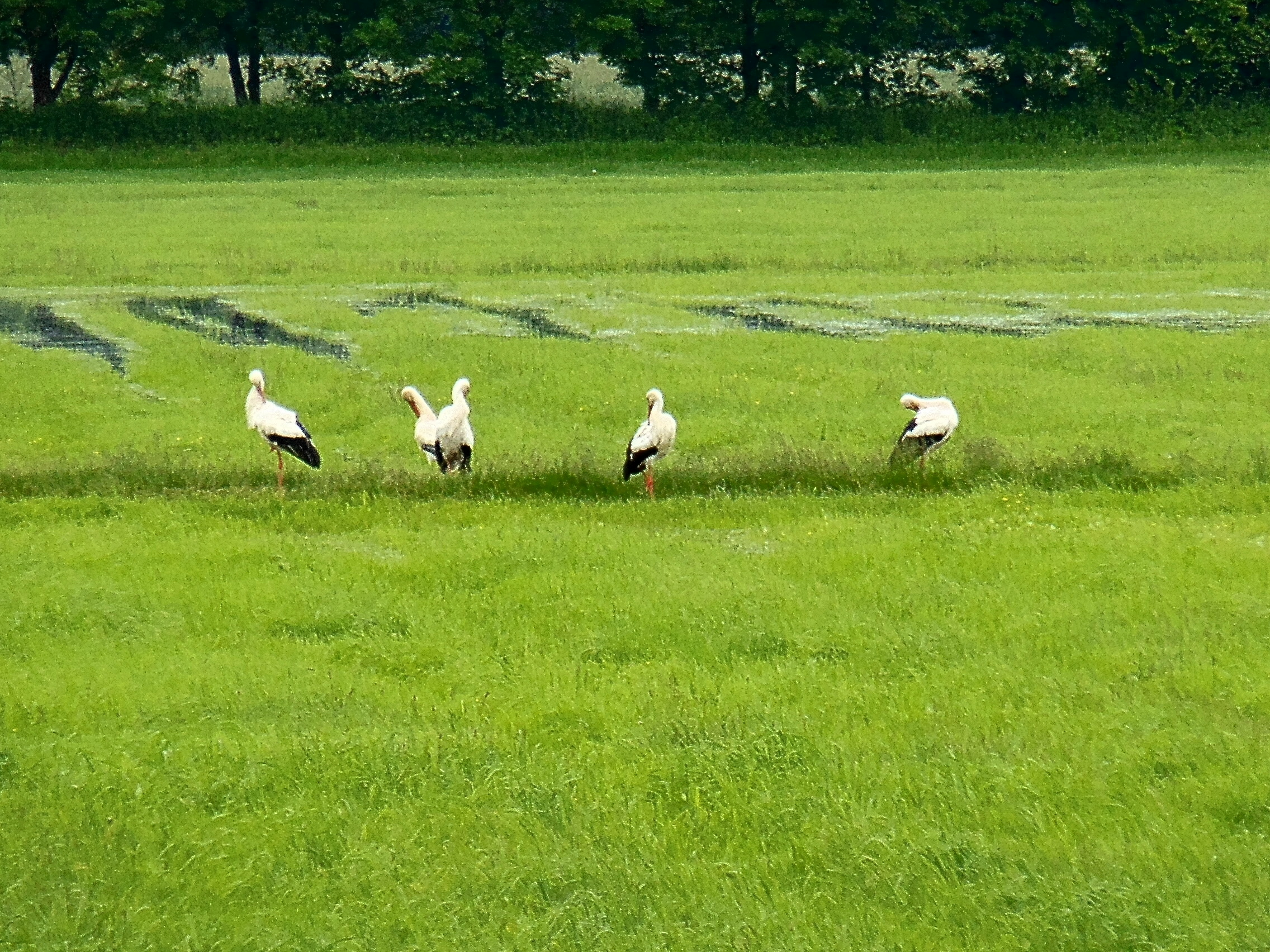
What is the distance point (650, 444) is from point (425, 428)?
211 cm

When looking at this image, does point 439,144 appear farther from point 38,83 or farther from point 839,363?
point 839,363

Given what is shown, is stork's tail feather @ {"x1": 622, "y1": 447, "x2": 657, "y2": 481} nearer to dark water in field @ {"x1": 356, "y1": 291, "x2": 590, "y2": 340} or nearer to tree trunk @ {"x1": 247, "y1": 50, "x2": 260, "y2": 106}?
dark water in field @ {"x1": 356, "y1": 291, "x2": 590, "y2": 340}

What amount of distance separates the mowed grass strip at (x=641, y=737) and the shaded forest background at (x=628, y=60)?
50604 millimetres

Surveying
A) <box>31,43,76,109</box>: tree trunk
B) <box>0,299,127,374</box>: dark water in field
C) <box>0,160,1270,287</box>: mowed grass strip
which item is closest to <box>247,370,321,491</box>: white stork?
<box>0,299,127,374</box>: dark water in field

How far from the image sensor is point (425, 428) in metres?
14.8

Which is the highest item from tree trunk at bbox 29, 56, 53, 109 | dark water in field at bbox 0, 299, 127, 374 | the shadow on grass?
tree trunk at bbox 29, 56, 53, 109

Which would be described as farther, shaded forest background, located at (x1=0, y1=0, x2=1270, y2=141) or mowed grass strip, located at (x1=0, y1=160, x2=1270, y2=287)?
shaded forest background, located at (x1=0, y1=0, x2=1270, y2=141)

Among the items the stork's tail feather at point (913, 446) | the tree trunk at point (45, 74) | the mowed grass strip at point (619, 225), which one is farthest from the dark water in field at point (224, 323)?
the tree trunk at point (45, 74)

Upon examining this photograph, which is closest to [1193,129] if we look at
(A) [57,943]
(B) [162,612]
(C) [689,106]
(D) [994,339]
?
(C) [689,106]

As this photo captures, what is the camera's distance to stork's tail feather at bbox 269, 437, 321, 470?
14.8 m

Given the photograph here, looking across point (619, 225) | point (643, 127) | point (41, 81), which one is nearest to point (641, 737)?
point (619, 225)

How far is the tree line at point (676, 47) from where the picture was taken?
62656mm

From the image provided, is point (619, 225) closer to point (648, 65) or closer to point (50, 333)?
point (50, 333)

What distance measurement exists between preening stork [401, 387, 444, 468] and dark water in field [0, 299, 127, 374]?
7.49 meters
